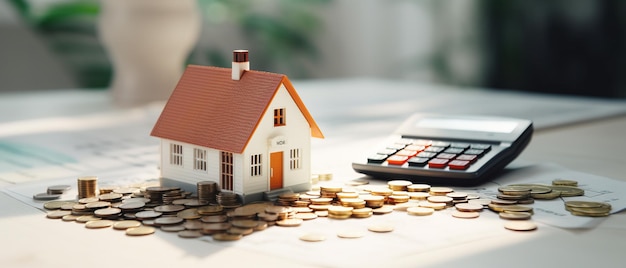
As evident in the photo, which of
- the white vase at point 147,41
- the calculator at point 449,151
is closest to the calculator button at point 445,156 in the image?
the calculator at point 449,151

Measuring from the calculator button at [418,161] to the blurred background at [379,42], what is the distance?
171cm

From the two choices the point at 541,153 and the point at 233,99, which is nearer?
the point at 233,99

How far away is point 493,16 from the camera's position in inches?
127

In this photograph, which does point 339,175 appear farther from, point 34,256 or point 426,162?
point 34,256

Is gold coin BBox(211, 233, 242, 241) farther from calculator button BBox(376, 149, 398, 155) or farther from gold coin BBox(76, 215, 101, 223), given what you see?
calculator button BBox(376, 149, 398, 155)

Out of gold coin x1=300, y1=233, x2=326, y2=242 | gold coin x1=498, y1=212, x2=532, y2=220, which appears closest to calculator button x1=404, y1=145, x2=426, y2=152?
gold coin x1=498, y1=212, x2=532, y2=220

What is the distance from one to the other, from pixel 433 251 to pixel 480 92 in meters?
2.11

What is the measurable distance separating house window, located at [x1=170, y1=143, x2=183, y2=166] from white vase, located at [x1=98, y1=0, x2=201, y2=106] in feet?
4.01

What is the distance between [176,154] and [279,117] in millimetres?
191

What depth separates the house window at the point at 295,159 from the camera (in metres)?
1.33

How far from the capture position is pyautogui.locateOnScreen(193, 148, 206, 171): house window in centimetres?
133

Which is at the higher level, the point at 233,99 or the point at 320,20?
the point at 320,20

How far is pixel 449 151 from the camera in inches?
57.9

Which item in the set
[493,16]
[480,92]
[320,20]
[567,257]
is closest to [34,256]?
[567,257]
